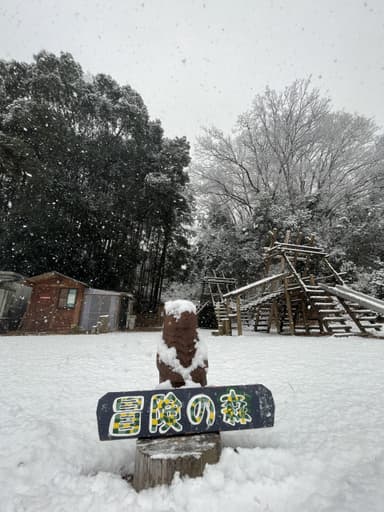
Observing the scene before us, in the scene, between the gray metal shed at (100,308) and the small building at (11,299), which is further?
the gray metal shed at (100,308)

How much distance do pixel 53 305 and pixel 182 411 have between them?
13.9 m

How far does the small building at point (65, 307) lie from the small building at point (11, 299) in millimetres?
883

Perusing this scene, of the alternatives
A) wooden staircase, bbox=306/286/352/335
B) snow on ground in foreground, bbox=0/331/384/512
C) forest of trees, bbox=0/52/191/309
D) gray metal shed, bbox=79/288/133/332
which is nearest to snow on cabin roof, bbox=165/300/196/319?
snow on ground in foreground, bbox=0/331/384/512

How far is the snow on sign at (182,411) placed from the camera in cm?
158

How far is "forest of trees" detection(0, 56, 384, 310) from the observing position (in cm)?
1318

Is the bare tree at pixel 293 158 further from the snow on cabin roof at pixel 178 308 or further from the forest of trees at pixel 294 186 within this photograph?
the snow on cabin roof at pixel 178 308

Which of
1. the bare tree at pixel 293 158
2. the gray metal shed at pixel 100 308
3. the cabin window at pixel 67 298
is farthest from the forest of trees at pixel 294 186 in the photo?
the cabin window at pixel 67 298

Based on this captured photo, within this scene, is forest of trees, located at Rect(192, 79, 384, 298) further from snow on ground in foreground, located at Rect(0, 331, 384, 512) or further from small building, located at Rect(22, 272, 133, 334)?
snow on ground in foreground, located at Rect(0, 331, 384, 512)

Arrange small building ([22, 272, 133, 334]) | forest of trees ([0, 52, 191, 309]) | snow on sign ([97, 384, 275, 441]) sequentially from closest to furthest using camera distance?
snow on sign ([97, 384, 275, 441]), small building ([22, 272, 133, 334]), forest of trees ([0, 52, 191, 309])

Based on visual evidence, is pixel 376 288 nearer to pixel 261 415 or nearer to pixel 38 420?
pixel 261 415

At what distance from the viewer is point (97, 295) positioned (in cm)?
1384

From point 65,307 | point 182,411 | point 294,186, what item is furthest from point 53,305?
point 294,186

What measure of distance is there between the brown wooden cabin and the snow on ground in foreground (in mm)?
10334

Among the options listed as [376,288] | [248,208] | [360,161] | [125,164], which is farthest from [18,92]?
[376,288]
